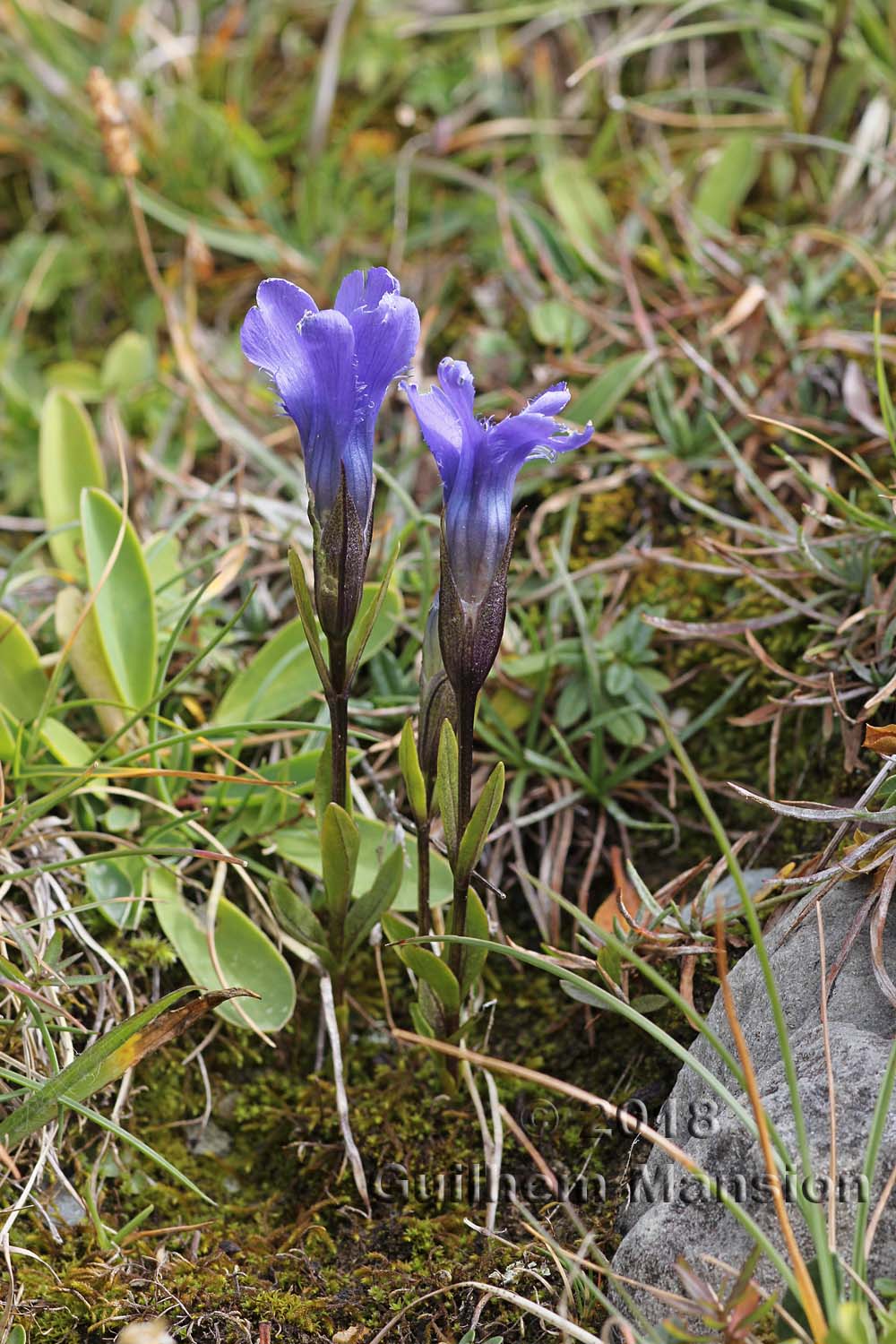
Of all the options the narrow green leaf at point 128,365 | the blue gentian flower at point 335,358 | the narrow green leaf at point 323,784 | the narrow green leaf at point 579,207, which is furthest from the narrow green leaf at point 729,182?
the narrow green leaf at point 323,784

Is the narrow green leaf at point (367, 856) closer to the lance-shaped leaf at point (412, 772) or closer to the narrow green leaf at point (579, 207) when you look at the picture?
the lance-shaped leaf at point (412, 772)

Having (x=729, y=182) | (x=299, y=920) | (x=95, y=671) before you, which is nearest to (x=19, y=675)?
(x=95, y=671)

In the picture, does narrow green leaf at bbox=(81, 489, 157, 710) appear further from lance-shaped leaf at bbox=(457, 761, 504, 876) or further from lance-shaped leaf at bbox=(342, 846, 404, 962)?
lance-shaped leaf at bbox=(457, 761, 504, 876)

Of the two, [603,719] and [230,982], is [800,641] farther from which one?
[230,982]

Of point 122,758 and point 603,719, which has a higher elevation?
point 122,758

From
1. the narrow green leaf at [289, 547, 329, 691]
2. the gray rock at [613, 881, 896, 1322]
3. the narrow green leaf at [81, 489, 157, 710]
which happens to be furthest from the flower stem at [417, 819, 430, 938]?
the narrow green leaf at [81, 489, 157, 710]

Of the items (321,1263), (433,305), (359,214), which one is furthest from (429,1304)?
(359,214)

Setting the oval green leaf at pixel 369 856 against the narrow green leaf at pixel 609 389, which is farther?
the narrow green leaf at pixel 609 389
